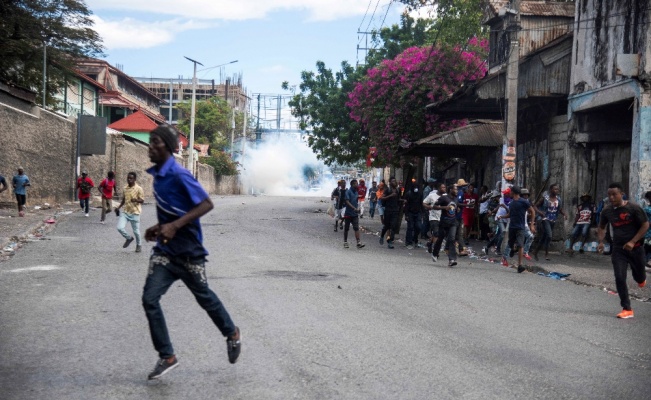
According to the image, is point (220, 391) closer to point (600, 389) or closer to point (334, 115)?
point (600, 389)

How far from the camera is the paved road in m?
5.92

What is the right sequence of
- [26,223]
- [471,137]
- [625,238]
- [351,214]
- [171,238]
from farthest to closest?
[471,137] → [26,223] → [351,214] → [625,238] → [171,238]

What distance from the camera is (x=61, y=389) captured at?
566cm

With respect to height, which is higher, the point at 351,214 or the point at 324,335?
the point at 351,214

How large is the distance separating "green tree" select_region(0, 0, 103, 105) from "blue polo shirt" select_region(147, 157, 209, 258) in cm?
3219

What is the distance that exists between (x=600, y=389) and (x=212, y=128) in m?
85.3

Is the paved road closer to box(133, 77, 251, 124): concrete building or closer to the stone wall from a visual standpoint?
the stone wall

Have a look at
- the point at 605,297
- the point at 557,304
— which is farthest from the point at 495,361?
the point at 605,297

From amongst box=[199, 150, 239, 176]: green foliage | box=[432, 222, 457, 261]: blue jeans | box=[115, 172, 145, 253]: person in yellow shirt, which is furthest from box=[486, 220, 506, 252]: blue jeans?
box=[199, 150, 239, 176]: green foliage

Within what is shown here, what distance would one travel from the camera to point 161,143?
6.03m

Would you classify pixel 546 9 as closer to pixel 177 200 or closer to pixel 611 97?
pixel 611 97

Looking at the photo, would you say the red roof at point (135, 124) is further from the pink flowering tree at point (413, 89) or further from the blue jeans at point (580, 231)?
the blue jeans at point (580, 231)

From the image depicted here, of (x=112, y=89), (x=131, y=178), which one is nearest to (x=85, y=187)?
(x=131, y=178)

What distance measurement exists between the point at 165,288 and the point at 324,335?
86.3 inches
